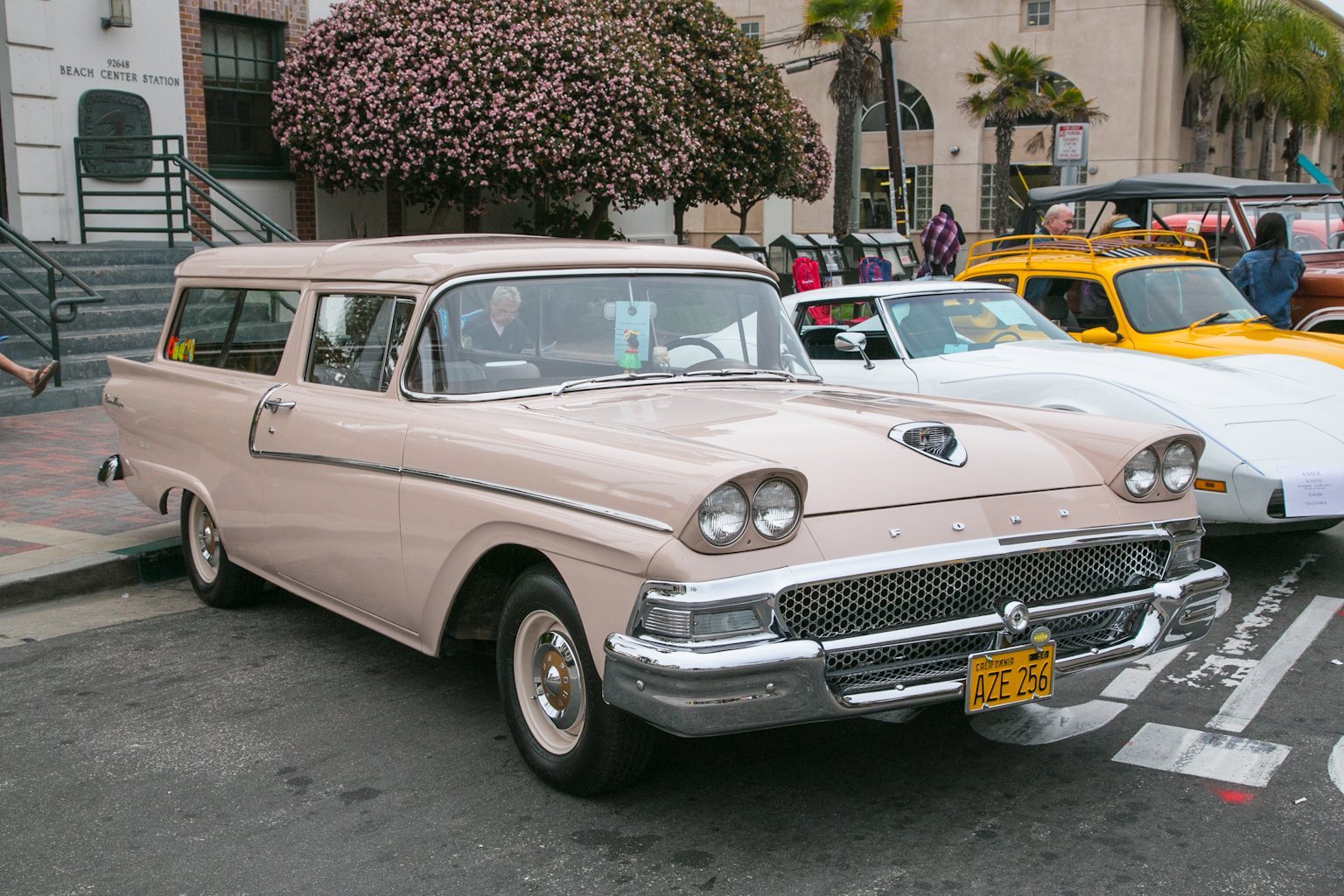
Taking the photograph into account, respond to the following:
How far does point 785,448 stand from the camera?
3943 mm

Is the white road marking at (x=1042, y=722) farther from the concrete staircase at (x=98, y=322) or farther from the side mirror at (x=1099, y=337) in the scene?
the concrete staircase at (x=98, y=322)

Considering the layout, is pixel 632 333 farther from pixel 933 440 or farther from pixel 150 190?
pixel 150 190

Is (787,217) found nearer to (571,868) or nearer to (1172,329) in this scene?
(1172,329)

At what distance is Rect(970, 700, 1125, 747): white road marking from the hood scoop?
101 centimetres

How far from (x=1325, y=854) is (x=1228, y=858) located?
0.91 feet

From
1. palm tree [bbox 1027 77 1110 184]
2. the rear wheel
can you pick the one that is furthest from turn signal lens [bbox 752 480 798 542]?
palm tree [bbox 1027 77 1110 184]

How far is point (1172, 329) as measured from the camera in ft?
28.9

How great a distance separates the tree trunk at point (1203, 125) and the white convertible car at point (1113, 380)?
101 feet

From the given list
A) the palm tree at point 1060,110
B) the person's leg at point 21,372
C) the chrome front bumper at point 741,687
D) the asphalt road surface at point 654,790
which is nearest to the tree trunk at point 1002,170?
the palm tree at point 1060,110

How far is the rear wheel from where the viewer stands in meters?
6.22

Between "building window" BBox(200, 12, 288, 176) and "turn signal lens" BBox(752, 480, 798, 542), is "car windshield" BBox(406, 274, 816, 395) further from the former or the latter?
"building window" BBox(200, 12, 288, 176)

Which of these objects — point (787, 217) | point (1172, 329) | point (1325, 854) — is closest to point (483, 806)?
point (1325, 854)

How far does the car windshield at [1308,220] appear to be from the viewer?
13.1 m

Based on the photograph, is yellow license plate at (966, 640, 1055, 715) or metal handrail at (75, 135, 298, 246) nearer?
yellow license plate at (966, 640, 1055, 715)
